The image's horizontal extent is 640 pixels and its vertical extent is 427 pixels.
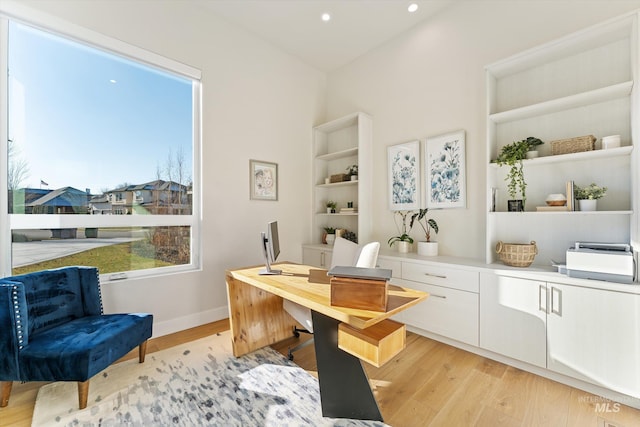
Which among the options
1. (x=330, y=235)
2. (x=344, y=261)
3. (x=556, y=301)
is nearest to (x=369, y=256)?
(x=344, y=261)

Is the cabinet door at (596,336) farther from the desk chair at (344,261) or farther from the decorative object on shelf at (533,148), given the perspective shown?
the desk chair at (344,261)

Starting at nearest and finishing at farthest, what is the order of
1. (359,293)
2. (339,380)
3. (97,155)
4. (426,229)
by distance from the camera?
(359,293) < (339,380) < (97,155) < (426,229)

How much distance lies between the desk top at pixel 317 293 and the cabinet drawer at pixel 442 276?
952 millimetres

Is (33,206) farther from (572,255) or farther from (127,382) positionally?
(572,255)

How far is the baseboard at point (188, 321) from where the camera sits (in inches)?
104

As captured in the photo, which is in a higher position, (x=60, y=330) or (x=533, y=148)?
(x=533, y=148)

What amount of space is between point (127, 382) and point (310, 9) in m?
3.78

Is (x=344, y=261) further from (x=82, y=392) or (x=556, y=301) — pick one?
(x=82, y=392)

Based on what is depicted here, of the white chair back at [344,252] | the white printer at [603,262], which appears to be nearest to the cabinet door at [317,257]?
the white chair back at [344,252]

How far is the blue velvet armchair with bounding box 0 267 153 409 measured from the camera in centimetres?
155

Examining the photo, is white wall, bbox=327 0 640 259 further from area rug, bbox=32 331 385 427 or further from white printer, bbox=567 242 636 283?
area rug, bbox=32 331 385 427

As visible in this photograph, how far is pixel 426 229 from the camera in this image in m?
3.04

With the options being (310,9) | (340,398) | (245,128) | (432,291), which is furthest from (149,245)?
(310,9)

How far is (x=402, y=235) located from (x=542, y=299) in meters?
1.39
